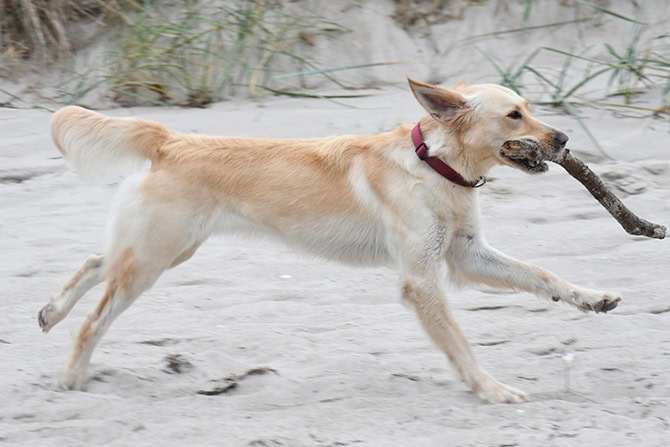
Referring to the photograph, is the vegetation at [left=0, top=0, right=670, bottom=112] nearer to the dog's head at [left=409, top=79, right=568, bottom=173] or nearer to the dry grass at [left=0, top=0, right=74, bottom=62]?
the dry grass at [left=0, top=0, right=74, bottom=62]

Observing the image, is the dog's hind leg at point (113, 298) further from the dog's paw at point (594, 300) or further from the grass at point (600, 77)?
the grass at point (600, 77)

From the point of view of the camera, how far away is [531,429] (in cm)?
361

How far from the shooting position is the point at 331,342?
14.7 feet

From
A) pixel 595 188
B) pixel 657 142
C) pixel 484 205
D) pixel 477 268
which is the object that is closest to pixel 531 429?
pixel 477 268

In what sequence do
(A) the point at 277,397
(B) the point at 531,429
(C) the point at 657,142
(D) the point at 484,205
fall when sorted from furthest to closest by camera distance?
(C) the point at 657,142 < (D) the point at 484,205 < (A) the point at 277,397 < (B) the point at 531,429

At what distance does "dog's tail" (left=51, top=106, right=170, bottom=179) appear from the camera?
4.36m

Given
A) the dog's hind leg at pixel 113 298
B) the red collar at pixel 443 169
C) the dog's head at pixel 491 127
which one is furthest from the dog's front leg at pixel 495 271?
the dog's hind leg at pixel 113 298

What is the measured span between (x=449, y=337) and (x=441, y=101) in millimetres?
918

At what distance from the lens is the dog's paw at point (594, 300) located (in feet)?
13.6

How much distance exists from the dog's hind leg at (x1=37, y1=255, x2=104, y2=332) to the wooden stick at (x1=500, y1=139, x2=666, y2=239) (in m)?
1.73

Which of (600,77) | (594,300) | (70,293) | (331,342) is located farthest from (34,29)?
(594,300)

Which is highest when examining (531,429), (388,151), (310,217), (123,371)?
(388,151)

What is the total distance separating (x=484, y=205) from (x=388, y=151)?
68.9 inches

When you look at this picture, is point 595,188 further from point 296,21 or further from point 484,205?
point 296,21
